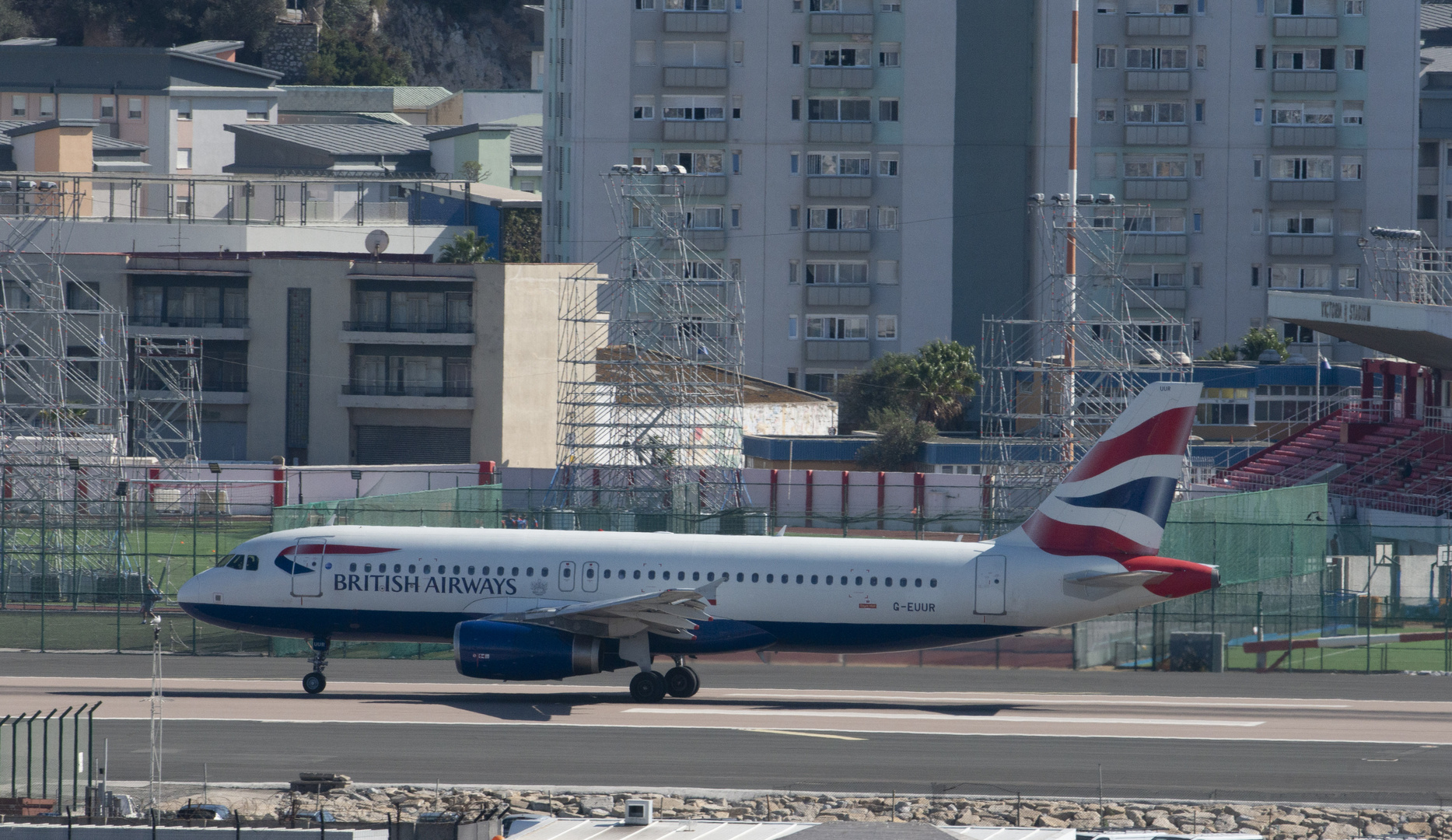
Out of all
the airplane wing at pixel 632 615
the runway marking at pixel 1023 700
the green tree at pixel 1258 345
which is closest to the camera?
the airplane wing at pixel 632 615

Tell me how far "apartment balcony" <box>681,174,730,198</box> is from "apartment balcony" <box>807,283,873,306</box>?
8226mm

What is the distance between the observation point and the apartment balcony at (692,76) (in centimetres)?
10194

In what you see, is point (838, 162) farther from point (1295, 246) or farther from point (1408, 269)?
point (1408, 269)

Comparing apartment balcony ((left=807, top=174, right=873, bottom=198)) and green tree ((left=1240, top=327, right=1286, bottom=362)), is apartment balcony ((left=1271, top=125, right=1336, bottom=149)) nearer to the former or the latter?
green tree ((left=1240, top=327, right=1286, bottom=362))

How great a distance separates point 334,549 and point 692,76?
230 feet

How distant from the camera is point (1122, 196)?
105 meters

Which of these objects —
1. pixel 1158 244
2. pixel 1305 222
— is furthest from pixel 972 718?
pixel 1305 222

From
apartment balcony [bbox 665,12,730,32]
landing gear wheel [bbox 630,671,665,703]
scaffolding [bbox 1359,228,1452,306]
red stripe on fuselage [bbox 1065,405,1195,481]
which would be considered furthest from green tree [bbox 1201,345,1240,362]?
landing gear wheel [bbox 630,671,665,703]

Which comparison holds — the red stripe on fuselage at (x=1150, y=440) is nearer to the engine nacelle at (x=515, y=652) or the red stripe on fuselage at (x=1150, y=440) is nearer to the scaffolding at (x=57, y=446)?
the engine nacelle at (x=515, y=652)

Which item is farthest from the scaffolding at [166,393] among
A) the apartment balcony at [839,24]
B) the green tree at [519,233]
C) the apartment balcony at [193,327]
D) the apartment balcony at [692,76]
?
the apartment balcony at [839,24]

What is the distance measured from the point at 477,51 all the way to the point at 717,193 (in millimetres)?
76773

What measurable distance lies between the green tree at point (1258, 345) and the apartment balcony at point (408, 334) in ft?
151

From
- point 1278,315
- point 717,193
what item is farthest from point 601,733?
point 717,193

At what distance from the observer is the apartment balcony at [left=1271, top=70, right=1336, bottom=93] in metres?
104
